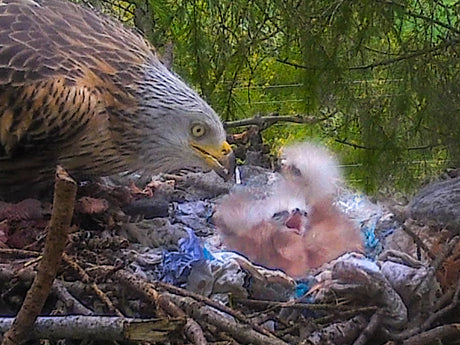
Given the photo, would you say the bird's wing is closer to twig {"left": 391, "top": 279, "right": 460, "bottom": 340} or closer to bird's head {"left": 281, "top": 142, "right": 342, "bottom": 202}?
bird's head {"left": 281, "top": 142, "right": 342, "bottom": 202}

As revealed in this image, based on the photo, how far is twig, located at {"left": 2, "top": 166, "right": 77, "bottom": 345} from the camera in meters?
0.87

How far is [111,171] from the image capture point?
79.1 inches

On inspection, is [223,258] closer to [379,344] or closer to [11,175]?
[379,344]

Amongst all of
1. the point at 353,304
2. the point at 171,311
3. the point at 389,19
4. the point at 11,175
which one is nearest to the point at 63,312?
the point at 171,311

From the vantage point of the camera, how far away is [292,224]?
6.26ft

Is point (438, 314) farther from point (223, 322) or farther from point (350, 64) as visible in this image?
point (350, 64)

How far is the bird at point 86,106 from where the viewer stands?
72.9 inches

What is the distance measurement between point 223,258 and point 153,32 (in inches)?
56.7

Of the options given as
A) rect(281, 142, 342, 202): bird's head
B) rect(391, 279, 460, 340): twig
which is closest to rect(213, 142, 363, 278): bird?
rect(281, 142, 342, 202): bird's head

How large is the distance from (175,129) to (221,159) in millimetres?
161

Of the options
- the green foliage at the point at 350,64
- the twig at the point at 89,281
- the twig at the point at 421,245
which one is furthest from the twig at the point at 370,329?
the green foliage at the point at 350,64

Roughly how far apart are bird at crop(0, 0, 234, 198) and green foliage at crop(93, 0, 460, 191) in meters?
0.75

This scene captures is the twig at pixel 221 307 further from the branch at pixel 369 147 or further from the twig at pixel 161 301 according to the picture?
the branch at pixel 369 147

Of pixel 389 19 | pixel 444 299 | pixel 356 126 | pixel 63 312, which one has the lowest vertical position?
pixel 63 312
